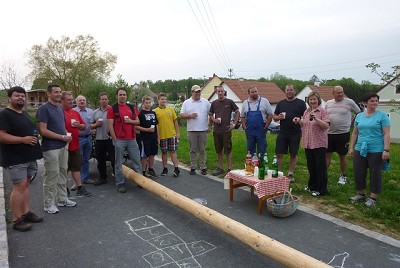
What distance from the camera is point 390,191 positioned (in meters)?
5.61

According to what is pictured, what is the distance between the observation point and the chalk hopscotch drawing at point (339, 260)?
10.7ft

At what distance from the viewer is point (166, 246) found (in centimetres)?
374

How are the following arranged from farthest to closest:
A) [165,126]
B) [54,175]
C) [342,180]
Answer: [165,126], [342,180], [54,175]

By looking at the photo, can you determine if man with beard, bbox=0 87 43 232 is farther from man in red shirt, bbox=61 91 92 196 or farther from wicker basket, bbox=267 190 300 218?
wicker basket, bbox=267 190 300 218

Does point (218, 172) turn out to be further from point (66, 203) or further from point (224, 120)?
point (66, 203)

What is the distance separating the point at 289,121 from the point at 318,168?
1.22 m

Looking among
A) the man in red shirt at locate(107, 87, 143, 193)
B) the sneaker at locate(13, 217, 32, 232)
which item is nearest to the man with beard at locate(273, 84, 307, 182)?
the man in red shirt at locate(107, 87, 143, 193)

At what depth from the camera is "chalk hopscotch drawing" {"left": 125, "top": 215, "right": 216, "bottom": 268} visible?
3.38m

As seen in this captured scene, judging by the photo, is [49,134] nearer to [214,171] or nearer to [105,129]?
[105,129]

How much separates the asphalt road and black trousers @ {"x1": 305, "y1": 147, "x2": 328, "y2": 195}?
3.25 feet

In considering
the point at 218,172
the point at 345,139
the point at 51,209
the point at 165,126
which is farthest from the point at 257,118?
the point at 51,209

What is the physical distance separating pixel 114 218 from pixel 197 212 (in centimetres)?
141

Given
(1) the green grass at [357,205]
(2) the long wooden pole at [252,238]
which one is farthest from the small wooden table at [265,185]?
(2) the long wooden pole at [252,238]

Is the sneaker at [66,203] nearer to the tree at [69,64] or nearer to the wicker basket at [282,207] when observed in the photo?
the wicker basket at [282,207]
